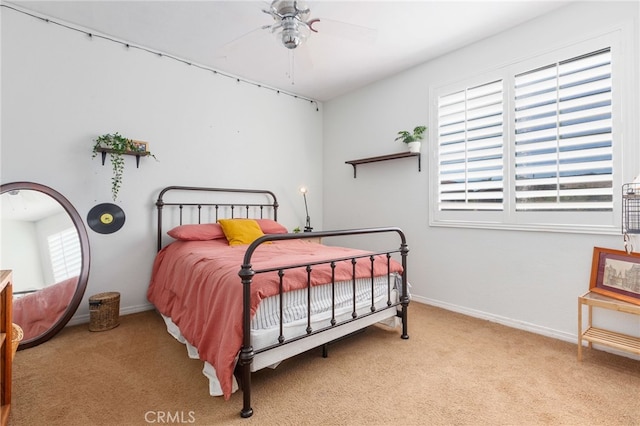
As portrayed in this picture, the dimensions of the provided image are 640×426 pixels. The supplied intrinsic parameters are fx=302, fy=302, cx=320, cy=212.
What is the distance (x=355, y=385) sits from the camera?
6.03 feet

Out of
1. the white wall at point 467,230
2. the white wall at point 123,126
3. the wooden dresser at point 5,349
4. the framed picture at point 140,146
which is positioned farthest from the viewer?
the framed picture at point 140,146

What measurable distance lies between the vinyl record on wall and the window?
3.29 metres

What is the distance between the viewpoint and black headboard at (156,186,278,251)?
11.0ft

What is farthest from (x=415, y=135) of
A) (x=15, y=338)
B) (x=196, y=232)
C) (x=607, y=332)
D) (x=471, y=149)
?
(x=15, y=338)

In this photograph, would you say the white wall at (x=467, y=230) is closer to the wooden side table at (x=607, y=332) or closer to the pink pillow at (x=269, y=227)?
the wooden side table at (x=607, y=332)

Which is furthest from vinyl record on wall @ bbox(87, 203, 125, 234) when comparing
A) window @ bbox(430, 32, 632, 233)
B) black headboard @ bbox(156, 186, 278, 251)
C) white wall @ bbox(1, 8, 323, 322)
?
window @ bbox(430, 32, 632, 233)

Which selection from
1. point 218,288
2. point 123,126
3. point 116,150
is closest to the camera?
point 218,288

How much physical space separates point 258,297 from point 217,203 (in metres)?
2.29

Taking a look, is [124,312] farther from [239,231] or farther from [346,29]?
[346,29]

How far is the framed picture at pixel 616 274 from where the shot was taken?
205 centimetres

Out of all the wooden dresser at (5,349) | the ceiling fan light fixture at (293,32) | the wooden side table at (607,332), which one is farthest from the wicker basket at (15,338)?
the wooden side table at (607,332)

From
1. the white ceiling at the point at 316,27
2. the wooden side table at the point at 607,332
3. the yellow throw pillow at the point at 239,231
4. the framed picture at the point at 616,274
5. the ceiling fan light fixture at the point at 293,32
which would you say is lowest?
the wooden side table at the point at 607,332

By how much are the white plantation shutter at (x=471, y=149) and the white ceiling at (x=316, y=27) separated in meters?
→ 0.58

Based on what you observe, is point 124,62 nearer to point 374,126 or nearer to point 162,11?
point 162,11
